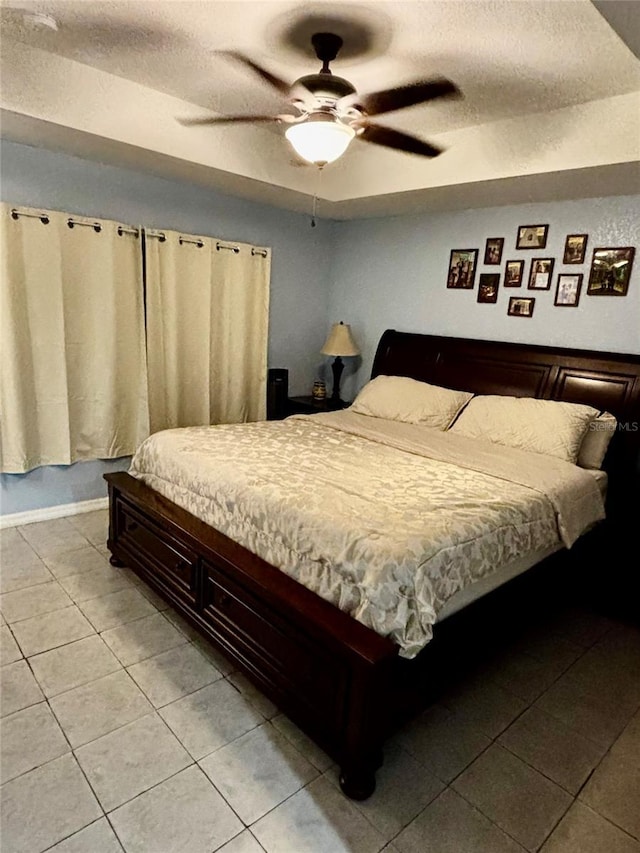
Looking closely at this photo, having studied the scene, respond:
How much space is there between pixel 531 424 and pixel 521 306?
997mm

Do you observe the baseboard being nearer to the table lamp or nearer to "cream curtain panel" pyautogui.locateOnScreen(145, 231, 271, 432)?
"cream curtain panel" pyautogui.locateOnScreen(145, 231, 271, 432)

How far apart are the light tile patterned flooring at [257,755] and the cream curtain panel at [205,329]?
174 cm

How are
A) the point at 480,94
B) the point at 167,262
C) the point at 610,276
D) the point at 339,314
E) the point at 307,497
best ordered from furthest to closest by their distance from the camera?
the point at 339,314
the point at 167,262
the point at 610,276
the point at 480,94
the point at 307,497

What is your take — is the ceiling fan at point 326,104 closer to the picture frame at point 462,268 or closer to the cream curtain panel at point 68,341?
the cream curtain panel at point 68,341

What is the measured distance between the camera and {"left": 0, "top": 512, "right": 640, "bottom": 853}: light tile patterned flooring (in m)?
1.50

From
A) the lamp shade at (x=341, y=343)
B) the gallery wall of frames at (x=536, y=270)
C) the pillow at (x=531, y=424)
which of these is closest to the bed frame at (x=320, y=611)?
the pillow at (x=531, y=424)

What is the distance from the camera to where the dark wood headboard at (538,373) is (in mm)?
2951

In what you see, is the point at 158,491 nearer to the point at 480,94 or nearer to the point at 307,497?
the point at 307,497

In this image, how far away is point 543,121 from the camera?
265 centimetres

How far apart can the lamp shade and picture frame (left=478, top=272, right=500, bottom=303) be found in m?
1.11

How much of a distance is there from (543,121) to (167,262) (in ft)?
8.02

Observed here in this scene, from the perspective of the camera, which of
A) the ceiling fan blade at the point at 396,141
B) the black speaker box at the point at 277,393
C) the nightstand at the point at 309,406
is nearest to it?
the ceiling fan blade at the point at 396,141

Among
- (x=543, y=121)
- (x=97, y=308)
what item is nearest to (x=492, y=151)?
(x=543, y=121)

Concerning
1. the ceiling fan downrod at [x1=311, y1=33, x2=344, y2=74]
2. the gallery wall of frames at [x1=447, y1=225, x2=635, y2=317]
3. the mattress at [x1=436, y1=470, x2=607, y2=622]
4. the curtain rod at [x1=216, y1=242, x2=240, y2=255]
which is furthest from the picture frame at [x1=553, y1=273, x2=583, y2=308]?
the curtain rod at [x1=216, y1=242, x2=240, y2=255]
